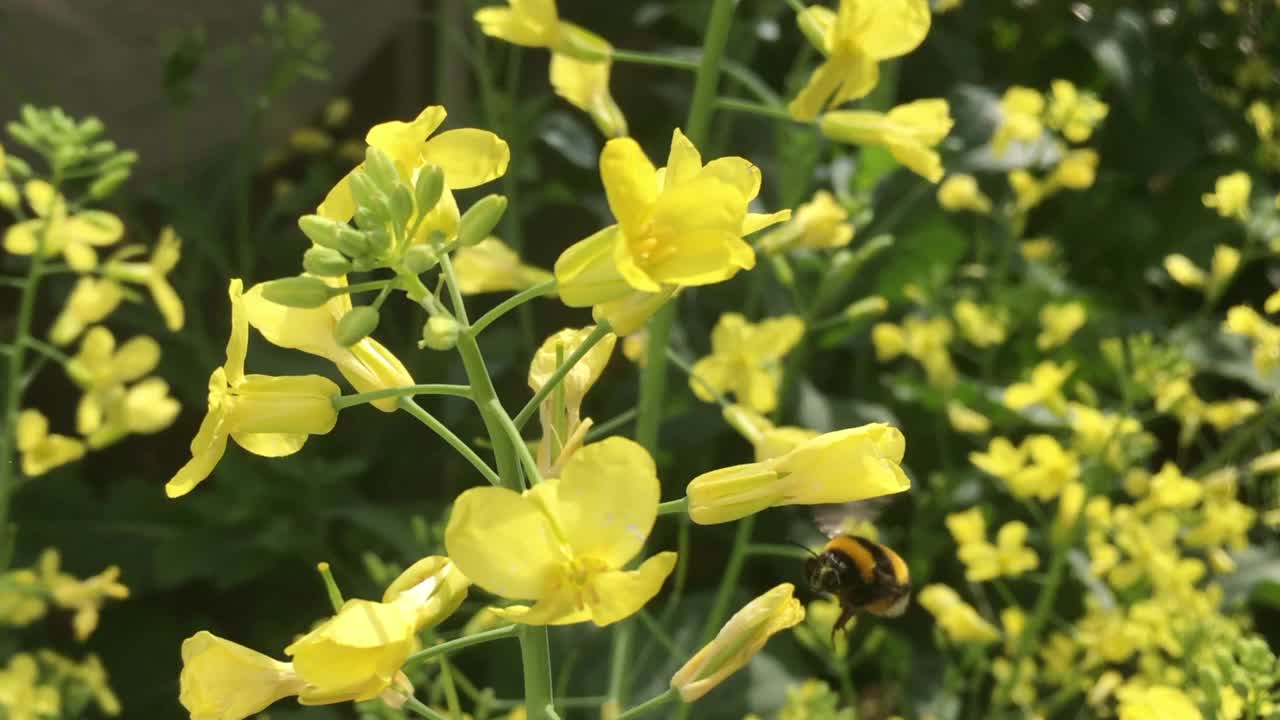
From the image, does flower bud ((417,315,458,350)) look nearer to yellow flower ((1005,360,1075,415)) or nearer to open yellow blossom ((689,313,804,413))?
open yellow blossom ((689,313,804,413))

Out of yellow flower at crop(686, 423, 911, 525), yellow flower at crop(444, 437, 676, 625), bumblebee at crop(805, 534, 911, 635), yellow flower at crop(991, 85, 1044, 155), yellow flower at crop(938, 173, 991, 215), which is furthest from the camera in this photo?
yellow flower at crop(938, 173, 991, 215)

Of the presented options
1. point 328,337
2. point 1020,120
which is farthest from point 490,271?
point 1020,120

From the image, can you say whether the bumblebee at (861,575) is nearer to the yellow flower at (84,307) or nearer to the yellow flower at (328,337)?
the yellow flower at (328,337)

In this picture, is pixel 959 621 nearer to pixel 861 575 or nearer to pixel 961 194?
pixel 861 575

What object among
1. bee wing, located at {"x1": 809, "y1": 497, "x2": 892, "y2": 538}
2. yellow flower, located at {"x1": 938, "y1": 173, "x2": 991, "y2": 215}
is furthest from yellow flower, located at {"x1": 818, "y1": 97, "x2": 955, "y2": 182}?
yellow flower, located at {"x1": 938, "y1": 173, "x2": 991, "y2": 215}

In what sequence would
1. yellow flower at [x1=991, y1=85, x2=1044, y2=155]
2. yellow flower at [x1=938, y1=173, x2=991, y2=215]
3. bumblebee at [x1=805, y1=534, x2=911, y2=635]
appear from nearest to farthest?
bumblebee at [x1=805, y1=534, x2=911, y2=635] → yellow flower at [x1=991, y1=85, x2=1044, y2=155] → yellow flower at [x1=938, y1=173, x2=991, y2=215]

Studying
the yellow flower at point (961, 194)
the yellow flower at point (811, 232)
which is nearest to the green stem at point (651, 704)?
the yellow flower at point (811, 232)

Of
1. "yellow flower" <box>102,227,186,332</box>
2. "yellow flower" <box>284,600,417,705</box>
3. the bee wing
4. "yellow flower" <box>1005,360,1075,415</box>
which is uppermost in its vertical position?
"yellow flower" <box>284,600,417,705</box>
